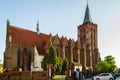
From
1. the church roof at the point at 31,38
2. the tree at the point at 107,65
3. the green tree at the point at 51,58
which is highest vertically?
the church roof at the point at 31,38

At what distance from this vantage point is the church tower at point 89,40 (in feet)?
259

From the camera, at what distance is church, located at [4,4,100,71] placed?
175 feet

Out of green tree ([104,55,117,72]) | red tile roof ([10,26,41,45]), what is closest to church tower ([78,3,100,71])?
green tree ([104,55,117,72])

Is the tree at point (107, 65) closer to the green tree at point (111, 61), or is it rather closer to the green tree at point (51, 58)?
the green tree at point (111, 61)

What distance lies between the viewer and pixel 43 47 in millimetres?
61156

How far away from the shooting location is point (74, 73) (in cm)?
2930

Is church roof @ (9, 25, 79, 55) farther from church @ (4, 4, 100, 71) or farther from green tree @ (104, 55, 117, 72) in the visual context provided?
green tree @ (104, 55, 117, 72)

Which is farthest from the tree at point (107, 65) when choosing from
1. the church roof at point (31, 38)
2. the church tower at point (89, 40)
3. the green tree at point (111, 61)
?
the church roof at point (31, 38)

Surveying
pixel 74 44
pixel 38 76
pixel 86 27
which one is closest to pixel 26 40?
pixel 74 44

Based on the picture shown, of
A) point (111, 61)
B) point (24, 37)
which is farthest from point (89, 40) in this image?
point (24, 37)

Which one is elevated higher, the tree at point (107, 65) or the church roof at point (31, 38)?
the church roof at point (31, 38)

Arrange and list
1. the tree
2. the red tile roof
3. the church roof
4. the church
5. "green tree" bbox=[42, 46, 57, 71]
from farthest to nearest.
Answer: the tree < the church roof < the red tile roof < the church < "green tree" bbox=[42, 46, 57, 71]

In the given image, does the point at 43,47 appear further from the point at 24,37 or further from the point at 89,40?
the point at 89,40

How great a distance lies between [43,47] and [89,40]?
26.1m
